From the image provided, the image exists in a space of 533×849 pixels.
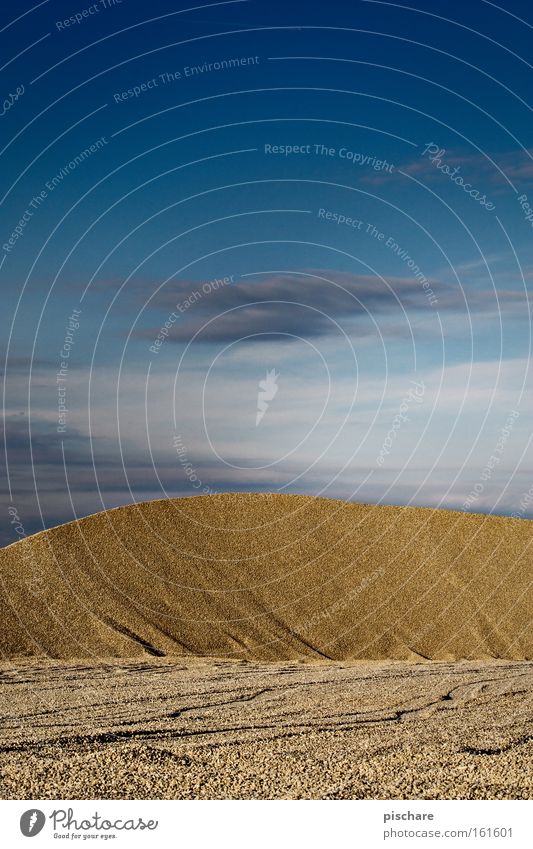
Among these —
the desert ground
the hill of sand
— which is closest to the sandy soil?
the desert ground

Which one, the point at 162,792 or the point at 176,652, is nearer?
the point at 162,792

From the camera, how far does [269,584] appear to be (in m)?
38.7

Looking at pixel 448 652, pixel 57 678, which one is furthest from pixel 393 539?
pixel 57 678

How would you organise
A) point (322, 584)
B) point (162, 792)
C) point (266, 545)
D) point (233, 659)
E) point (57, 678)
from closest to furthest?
point (162, 792) → point (57, 678) → point (233, 659) → point (322, 584) → point (266, 545)

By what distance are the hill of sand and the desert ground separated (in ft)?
0.32

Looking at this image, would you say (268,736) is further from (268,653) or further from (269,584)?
(269,584)

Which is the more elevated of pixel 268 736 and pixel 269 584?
pixel 269 584

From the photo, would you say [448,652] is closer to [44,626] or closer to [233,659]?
[233,659]

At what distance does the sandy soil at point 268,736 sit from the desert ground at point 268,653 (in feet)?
0.17

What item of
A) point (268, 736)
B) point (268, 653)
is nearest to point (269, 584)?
point (268, 653)

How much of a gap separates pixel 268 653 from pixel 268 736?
19835mm

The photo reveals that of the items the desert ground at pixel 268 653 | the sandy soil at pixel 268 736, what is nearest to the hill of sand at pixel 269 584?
the desert ground at pixel 268 653

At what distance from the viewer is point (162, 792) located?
10.7m

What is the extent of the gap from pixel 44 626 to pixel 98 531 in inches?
311
